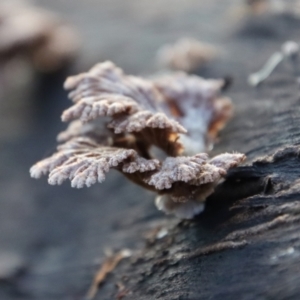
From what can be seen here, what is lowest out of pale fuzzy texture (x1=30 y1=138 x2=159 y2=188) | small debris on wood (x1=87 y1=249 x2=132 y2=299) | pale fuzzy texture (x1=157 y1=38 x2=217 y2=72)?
small debris on wood (x1=87 y1=249 x2=132 y2=299)

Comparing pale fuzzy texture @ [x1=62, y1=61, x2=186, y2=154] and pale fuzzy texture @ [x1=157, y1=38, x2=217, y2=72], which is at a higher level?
pale fuzzy texture @ [x1=157, y1=38, x2=217, y2=72]

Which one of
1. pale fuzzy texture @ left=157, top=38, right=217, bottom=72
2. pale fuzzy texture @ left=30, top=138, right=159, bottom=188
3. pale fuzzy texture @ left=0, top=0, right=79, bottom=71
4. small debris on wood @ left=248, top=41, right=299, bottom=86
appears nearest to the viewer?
pale fuzzy texture @ left=30, top=138, right=159, bottom=188

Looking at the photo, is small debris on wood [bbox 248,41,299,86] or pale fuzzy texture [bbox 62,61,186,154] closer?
pale fuzzy texture [bbox 62,61,186,154]

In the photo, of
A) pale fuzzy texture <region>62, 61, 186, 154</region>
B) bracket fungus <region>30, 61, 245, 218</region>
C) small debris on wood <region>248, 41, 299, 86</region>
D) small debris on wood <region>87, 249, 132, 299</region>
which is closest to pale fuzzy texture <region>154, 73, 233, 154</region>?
bracket fungus <region>30, 61, 245, 218</region>

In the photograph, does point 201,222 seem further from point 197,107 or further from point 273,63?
point 273,63

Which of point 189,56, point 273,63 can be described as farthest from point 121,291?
point 189,56

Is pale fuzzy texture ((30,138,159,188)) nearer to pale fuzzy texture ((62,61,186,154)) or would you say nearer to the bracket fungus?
the bracket fungus

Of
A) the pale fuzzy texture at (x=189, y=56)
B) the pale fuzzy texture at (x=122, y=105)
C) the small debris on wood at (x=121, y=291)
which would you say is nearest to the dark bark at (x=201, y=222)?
the small debris on wood at (x=121, y=291)

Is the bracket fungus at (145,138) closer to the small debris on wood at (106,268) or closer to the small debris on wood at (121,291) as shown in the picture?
the small debris on wood at (121,291)

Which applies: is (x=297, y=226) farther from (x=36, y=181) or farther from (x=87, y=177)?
(x=36, y=181)
